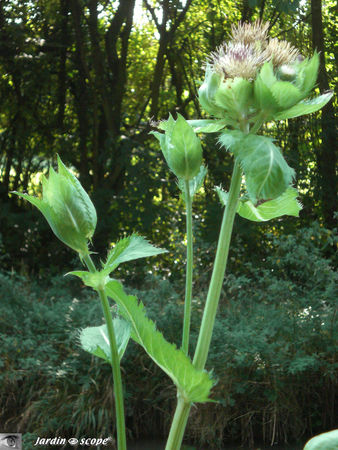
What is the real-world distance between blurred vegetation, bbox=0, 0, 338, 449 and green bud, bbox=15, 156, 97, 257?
2.55m

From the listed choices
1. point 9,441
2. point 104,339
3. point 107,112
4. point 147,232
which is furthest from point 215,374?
point 107,112

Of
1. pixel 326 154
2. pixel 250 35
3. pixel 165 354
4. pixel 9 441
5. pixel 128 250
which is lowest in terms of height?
pixel 9 441

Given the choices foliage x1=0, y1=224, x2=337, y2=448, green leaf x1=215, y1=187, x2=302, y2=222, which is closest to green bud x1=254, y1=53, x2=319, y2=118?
green leaf x1=215, y1=187, x2=302, y2=222

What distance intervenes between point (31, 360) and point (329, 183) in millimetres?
2980

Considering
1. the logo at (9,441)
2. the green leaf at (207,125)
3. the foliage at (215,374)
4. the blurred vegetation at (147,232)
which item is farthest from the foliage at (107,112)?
the green leaf at (207,125)

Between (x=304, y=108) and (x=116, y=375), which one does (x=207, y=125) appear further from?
(x=116, y=375)

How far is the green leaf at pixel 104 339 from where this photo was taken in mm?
733

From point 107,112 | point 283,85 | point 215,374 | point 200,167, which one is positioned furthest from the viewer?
point 107,112

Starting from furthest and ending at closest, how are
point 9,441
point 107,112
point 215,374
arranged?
point 107,112
point 215,374
point 9,441

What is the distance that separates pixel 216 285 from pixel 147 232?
4.60 m

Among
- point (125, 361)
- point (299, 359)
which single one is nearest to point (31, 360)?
point (125, 361)

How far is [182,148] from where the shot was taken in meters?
0.66

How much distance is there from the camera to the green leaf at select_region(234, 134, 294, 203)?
23.0 inches

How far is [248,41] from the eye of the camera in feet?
2.10
